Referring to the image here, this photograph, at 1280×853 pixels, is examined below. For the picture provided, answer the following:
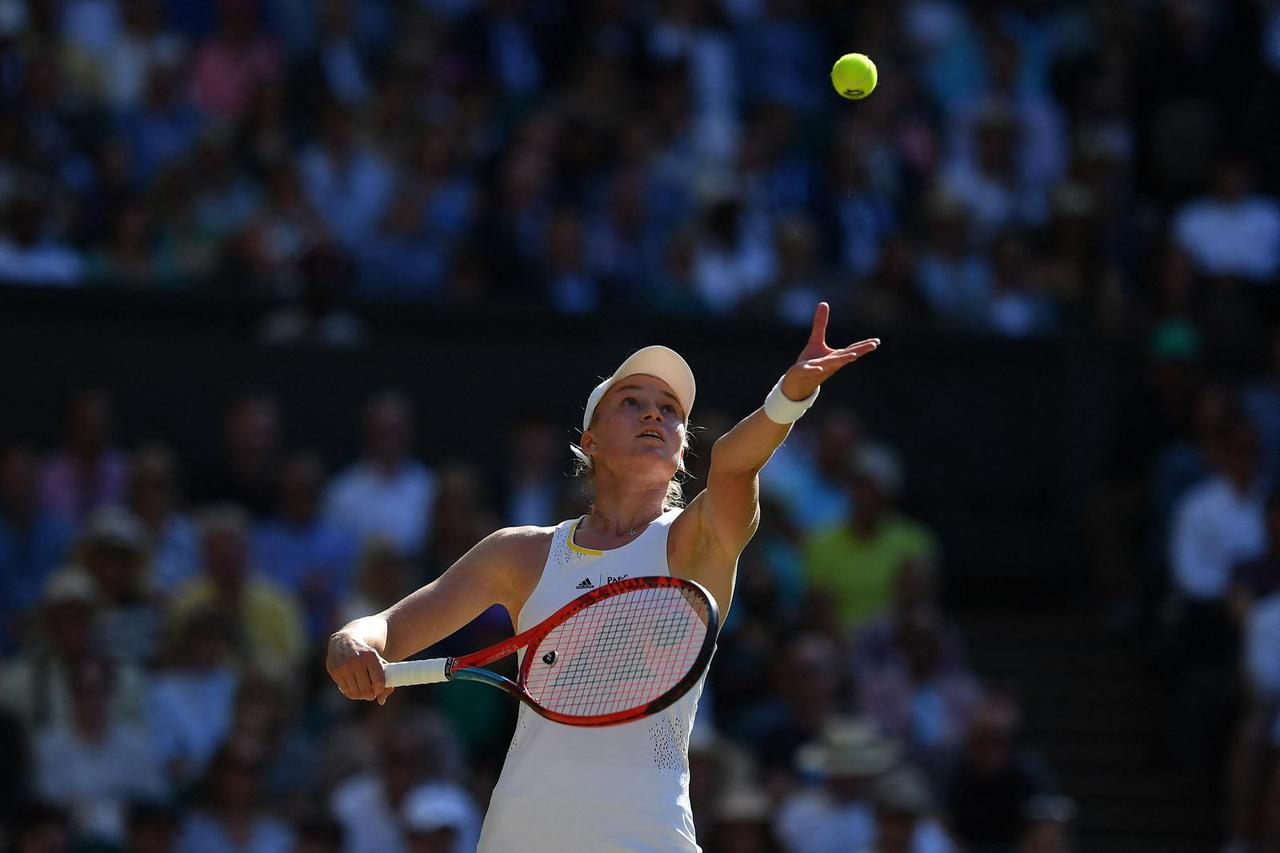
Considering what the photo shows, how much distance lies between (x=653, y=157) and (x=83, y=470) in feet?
13.3

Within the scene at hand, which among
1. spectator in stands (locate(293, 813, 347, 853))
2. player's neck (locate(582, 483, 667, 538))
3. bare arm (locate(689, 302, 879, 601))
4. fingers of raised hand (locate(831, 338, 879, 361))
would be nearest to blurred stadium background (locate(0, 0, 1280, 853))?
spectator in stands (locate(293, 813, 347, 853))

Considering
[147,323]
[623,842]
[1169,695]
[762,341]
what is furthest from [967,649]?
[623,842]

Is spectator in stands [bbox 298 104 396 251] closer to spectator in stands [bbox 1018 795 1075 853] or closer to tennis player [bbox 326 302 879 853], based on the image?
spectator in stands [bbox 1018 795 1075 853]

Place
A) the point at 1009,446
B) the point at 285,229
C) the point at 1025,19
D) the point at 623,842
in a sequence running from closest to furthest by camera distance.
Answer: the point at 623,842, the point at 285,229, the point at 1009,446, the point at 1025,19

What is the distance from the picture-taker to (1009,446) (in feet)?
41.4

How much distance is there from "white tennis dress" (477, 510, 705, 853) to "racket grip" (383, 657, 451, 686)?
0.25m

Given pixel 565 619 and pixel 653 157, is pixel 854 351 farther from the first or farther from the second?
pixel 653 157

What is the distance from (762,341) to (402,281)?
2022 mm

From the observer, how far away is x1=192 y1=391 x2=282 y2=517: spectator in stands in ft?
35.3

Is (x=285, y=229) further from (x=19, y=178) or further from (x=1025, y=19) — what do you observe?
(x=1025, y=19)

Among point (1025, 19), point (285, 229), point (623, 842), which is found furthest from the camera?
point (1025, 19)

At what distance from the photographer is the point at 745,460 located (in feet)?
15.6

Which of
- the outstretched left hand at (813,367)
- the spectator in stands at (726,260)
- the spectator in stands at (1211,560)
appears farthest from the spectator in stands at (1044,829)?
the outstretched left hand at (813,367)

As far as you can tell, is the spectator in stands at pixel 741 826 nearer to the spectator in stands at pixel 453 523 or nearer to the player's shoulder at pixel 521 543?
the spectator in stands at pixel 453 523
